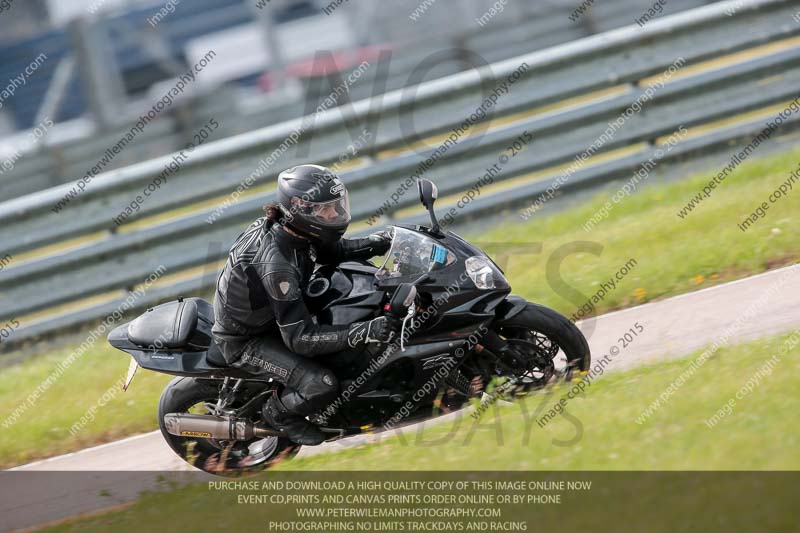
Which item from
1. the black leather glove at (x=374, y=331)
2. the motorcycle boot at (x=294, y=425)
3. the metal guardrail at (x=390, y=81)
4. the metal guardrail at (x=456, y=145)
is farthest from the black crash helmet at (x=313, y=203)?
the metal guardrail at (x=390, y=81)

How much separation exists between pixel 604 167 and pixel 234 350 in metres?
4.97

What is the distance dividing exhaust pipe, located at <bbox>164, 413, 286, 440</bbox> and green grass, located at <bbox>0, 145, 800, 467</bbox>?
1.47m

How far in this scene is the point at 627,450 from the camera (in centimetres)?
516

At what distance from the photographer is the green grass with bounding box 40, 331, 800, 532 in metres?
4.61

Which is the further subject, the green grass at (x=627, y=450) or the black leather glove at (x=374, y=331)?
Result: the black leather glove at (x=374, y=331)

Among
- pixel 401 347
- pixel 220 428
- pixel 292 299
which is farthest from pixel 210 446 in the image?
pixel 401 347

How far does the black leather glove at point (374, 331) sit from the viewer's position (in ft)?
19.1

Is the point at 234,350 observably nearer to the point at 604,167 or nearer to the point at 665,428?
the point at 665,428

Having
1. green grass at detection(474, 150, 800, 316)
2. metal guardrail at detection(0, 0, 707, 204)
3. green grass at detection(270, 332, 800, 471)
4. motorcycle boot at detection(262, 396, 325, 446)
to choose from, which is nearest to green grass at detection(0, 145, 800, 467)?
green grass at detection(474, 150, 800, 316)

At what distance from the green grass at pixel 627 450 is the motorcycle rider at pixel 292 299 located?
47 centimetres

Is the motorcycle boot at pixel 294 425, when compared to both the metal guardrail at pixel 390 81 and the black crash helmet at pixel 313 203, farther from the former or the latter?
the metal guardrail at pixel 390 81

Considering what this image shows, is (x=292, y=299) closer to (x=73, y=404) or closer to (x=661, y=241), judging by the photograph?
(x=73, y=404)

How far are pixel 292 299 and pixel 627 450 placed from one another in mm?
2087

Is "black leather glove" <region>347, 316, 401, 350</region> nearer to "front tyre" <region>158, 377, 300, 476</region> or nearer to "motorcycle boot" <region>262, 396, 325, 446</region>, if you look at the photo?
"motorcycle boot" <region>262, 396, 325, 446</region>
